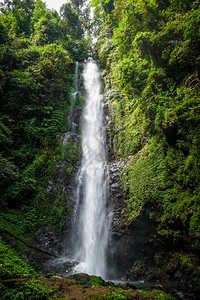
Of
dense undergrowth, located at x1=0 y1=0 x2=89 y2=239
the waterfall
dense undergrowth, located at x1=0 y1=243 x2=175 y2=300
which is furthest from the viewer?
dense undergrowth, located at x1=0 y1=0 x2=89 y2=239

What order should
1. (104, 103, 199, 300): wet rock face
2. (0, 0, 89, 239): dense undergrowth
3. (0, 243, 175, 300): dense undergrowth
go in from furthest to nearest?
(0, 0, 89, 239): dense undergrowth < (104, 103, 199, 300): wet rock face < (0, 243, 175, 300): dense undergrowth

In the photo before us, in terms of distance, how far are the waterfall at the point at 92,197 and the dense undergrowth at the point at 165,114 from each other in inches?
71.8

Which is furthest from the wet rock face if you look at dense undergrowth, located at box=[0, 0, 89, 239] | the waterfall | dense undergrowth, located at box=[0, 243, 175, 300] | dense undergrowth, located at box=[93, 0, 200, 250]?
dense undergrowth, located at box=[0, 0, 89, 239]

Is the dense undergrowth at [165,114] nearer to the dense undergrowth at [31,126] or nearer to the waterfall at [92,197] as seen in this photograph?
the waterfall at [92,197]

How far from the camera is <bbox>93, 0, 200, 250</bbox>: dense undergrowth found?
558 centimetres

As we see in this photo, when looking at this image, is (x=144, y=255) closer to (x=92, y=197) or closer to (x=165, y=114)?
(x=92, y=197)

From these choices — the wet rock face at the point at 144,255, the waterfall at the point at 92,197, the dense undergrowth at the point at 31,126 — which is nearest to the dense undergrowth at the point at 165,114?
the wet rock face at the point at 144,255

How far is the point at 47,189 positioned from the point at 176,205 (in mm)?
7073

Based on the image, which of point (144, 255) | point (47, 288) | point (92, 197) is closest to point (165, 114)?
point (144, 255)

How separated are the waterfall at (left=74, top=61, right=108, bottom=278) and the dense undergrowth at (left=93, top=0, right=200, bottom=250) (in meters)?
1.82

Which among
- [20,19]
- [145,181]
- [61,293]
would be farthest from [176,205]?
[20,19]

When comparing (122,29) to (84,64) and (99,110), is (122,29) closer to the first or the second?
(99,110)

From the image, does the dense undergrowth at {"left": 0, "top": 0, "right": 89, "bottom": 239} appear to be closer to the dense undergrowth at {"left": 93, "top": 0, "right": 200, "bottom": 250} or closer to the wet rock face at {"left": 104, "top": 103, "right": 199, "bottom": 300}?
the wet rock face at {"left": 104, "top": 103, "right": 199, "bottom": 300}

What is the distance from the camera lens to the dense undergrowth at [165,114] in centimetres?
558
